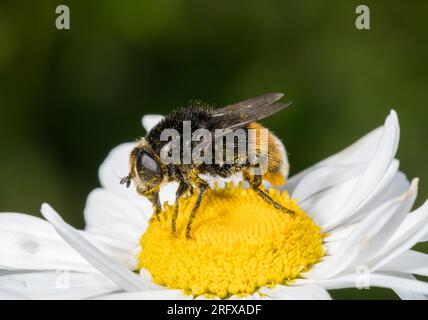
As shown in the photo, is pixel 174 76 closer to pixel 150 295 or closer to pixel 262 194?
pixel 262 194

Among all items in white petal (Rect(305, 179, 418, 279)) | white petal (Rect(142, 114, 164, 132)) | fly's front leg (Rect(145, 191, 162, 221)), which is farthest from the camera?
white petal (Rect(142, 114, 164, 132))

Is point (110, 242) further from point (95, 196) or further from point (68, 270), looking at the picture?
point (95, 196)

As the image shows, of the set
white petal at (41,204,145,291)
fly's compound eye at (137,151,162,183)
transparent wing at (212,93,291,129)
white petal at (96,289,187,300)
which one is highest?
transparent wing at (212,93,291,129)

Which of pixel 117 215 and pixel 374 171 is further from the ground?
pixel 374 171

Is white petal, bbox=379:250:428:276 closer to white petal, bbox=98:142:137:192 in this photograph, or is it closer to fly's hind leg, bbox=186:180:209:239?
fly's hind leg, bbox=186:180:209:239

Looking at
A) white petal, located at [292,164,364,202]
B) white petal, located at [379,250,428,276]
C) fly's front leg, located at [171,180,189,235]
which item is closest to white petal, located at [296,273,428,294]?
white petal, located at [379,250,428,276]

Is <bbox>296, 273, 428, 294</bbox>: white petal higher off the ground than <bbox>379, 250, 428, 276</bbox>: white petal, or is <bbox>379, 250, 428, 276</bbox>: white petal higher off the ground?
<bbox>296, 273, 428, 294</bbox>: white petal

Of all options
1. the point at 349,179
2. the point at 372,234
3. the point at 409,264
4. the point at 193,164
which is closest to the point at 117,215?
the point at 193,164
